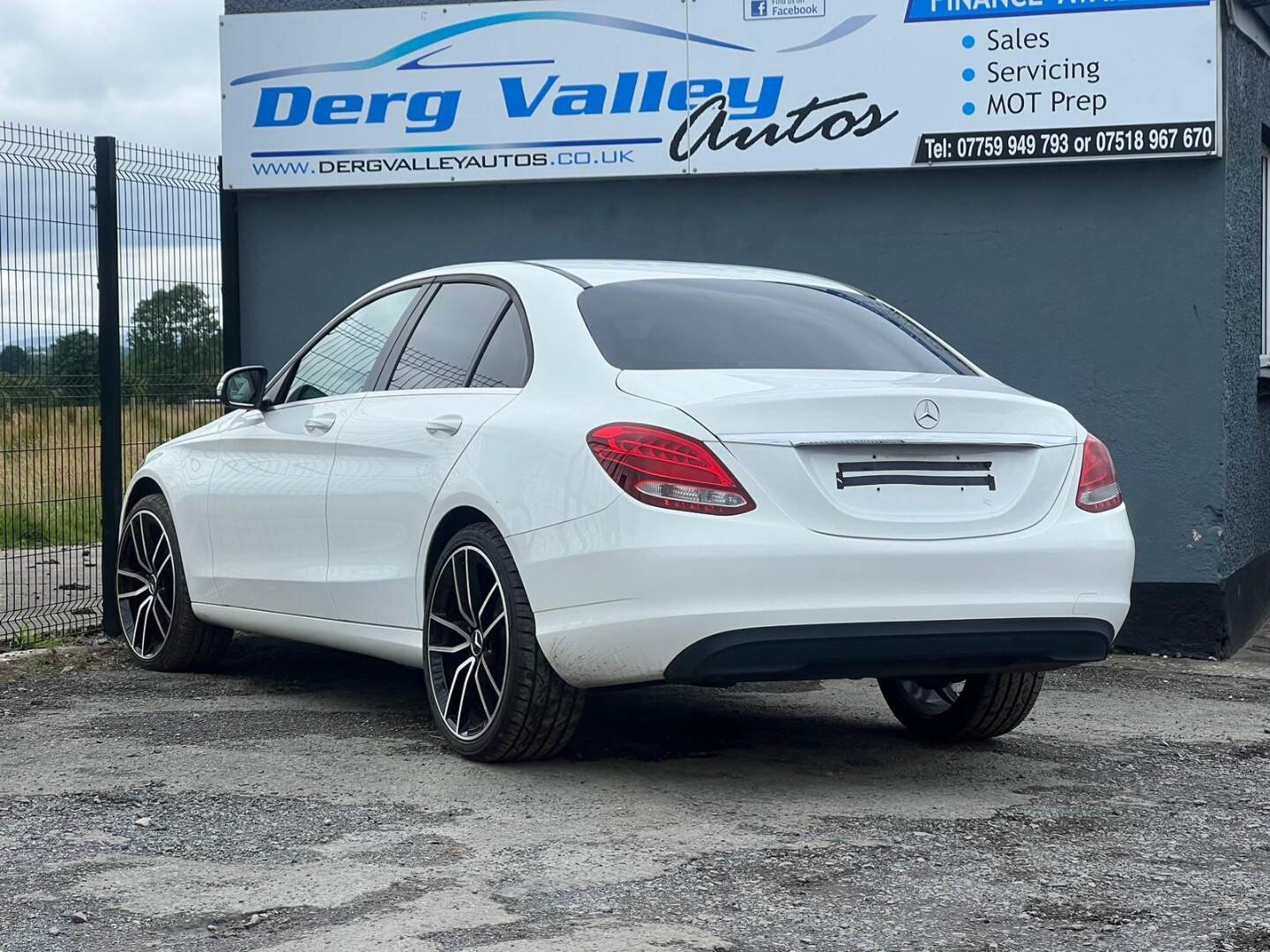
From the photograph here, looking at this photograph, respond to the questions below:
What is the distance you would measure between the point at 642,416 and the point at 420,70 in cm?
527

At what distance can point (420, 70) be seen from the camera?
964 cm

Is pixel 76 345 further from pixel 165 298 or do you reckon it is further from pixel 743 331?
pixel 743 331

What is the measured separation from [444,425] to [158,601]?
249 cm

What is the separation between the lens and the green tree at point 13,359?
26.0 feet

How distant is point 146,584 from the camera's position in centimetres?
769

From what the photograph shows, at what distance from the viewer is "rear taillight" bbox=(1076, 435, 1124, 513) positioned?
5.22 metres

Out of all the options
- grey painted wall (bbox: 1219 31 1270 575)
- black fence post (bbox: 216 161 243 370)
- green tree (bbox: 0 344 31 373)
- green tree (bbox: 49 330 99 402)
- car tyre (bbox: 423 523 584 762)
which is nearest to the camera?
car tyre (bbox: 423 523 584 762)

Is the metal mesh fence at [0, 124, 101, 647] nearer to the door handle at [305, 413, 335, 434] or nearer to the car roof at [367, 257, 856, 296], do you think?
the door handle at [305, 413, 335, 434]

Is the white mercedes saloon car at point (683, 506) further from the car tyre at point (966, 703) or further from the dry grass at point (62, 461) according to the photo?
the dry grass at point (62, 461)

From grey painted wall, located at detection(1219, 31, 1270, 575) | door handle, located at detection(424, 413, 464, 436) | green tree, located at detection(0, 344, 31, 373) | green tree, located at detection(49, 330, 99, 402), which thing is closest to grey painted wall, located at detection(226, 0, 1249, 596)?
grey painted wall, located at detection(1219, 31, 1270, 575)

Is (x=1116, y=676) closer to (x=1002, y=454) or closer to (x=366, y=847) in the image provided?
(x=1002, y=454)

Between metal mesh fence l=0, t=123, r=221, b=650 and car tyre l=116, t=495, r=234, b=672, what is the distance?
2.68 feet

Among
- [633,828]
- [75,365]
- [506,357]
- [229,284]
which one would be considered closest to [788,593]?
[633,828]

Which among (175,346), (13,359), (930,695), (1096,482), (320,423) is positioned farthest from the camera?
(175,346)
